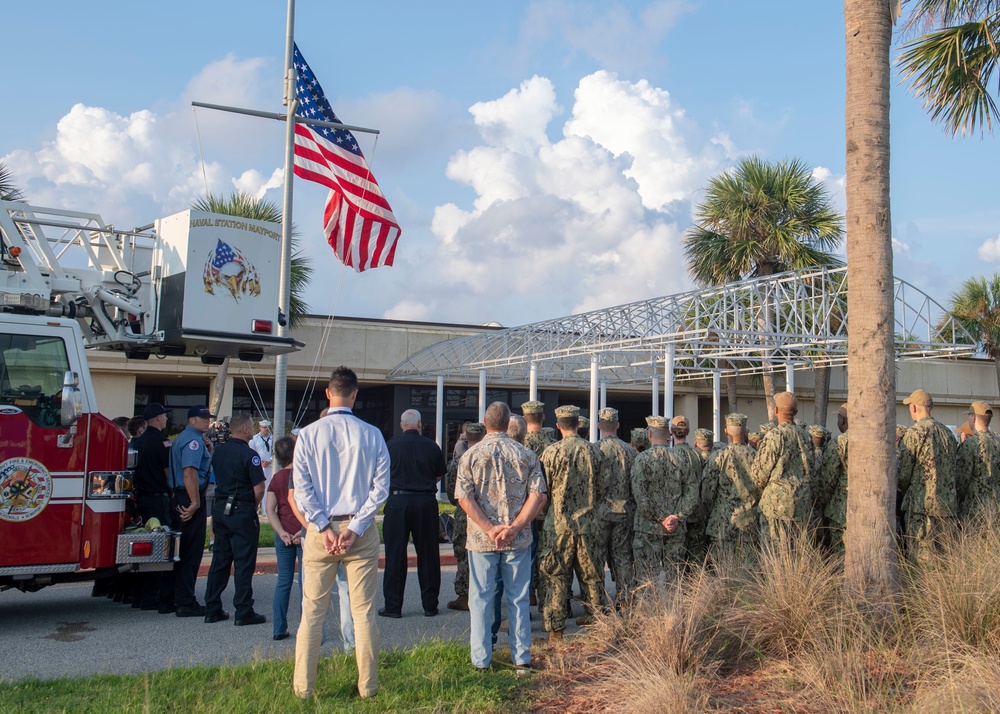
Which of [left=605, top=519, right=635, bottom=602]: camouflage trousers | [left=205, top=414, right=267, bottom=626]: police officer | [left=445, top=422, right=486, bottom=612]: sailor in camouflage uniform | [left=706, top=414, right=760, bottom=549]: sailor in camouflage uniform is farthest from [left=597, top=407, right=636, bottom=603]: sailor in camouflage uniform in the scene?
[left=205, top=414, right=267, bottom=626]: police officer

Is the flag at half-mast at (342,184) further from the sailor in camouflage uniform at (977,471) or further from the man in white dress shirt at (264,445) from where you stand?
the sailor in camouflage uniform at (977,471)

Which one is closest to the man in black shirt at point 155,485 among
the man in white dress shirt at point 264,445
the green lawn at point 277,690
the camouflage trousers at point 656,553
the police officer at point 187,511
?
the police officer at point 187,511

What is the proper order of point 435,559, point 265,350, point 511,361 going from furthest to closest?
point 511,361, point 265,350, point 435,559

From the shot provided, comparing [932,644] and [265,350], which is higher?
[265,350]

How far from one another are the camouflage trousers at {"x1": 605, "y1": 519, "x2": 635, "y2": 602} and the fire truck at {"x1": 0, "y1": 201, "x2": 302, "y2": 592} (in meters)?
3.82

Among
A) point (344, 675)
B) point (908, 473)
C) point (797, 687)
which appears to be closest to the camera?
point (797, 687)

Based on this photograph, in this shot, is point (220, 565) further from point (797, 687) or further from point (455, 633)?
point (797, 687)

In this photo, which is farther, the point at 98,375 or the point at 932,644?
Result: the point at 98,375

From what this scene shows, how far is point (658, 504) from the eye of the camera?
7.70 metres

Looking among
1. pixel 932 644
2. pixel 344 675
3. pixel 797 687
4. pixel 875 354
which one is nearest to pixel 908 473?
pixel 875 354

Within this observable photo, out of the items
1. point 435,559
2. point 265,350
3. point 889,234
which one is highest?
point 889,234

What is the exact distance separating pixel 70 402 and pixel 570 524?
13.3 feet

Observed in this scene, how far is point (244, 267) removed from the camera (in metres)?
8.89

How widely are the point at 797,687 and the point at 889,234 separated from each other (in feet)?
11.1
